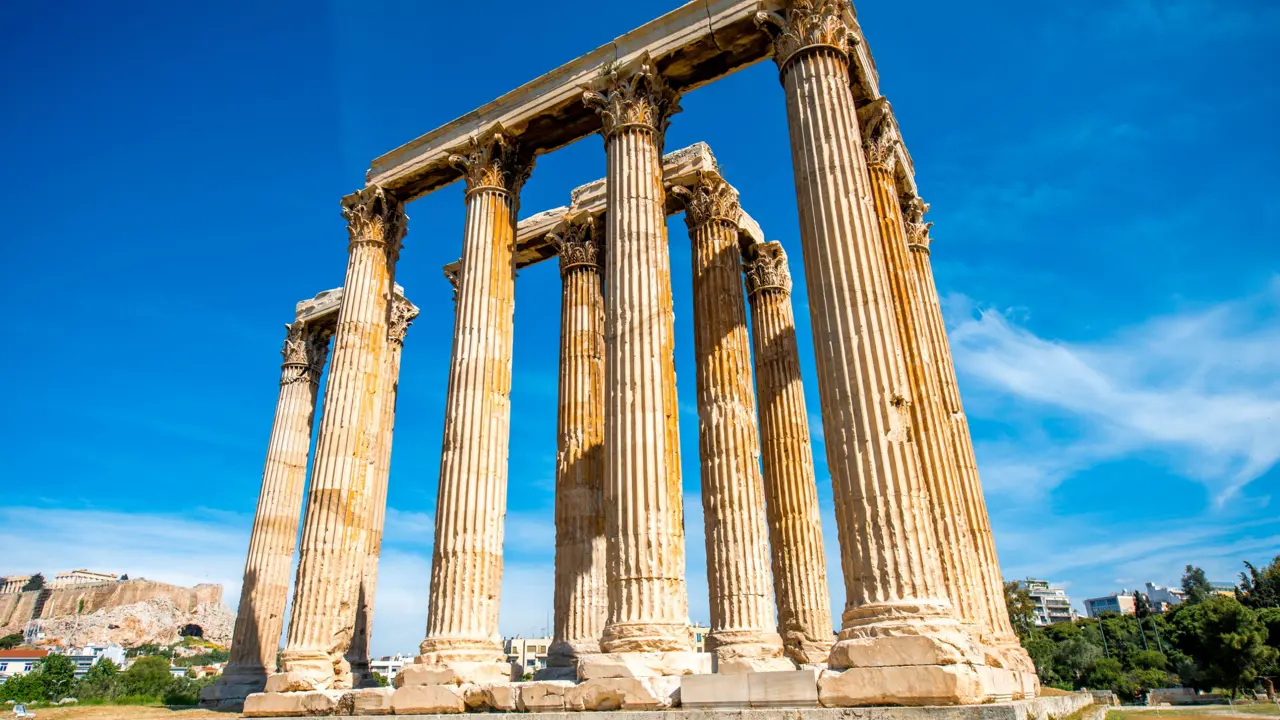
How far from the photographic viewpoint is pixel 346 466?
63.8 feet

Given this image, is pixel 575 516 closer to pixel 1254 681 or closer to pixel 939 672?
pixel 939 672

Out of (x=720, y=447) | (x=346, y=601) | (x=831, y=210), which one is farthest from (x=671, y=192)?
(x=346, y=601)

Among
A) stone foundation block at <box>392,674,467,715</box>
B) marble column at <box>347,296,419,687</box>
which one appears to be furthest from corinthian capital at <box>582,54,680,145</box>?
stone foundation block at <box>392,674,467,715</box>

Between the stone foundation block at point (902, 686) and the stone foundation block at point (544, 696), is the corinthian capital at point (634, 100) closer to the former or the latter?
the stone foundation block at point (544, 696)

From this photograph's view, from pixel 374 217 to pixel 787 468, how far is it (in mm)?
14144

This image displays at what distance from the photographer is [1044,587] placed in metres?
161

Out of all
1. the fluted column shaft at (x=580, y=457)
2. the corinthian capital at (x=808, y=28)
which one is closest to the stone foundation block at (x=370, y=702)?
the fluted column shaft at (x=580, y=457)

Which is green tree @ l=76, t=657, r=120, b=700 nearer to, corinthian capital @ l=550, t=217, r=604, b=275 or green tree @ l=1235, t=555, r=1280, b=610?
corinthian capital @ l=550, t=217, r=604, b=275

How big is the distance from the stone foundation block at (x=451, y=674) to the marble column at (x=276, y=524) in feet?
37.9

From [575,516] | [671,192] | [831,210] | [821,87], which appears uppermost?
[671,192]

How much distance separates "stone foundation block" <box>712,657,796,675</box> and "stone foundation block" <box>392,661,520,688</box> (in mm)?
4400

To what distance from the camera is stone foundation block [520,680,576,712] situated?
12.3 meters

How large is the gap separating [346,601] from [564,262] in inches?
448

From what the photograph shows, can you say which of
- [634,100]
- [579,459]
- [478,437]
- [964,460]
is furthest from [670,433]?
[634,100]
